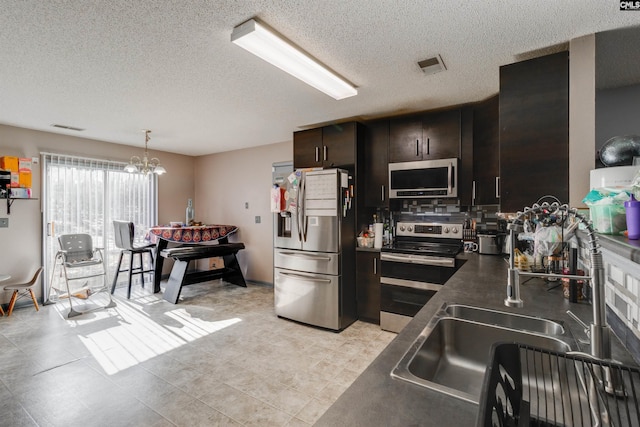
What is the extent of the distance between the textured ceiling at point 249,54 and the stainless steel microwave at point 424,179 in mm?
623

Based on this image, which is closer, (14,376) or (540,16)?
(540,16)

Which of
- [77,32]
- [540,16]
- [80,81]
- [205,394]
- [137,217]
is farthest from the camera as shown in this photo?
[137,217]

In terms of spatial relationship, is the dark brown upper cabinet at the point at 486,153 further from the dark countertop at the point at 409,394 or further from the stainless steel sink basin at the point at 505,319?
the stainless steel sink basin at the point at 505,319

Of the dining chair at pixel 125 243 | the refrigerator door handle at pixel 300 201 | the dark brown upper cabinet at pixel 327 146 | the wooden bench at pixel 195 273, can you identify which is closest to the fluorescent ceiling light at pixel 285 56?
the dark brown upper cabinet at pixel 327 146

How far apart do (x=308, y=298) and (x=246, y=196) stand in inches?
105

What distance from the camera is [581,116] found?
190cm

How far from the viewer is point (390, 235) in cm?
368

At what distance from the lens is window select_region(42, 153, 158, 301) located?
4.18 metres

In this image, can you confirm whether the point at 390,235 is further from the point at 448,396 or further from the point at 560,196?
the point at 448,396

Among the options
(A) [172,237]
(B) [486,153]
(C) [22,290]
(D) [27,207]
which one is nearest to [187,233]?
(A) [172,237]

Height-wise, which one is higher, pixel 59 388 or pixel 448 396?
pixel 448 396

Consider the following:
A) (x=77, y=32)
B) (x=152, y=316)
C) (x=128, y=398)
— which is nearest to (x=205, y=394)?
(x=128, y=398)

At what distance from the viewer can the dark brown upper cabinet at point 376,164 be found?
138 inches

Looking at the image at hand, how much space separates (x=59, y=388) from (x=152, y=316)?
1473mm
